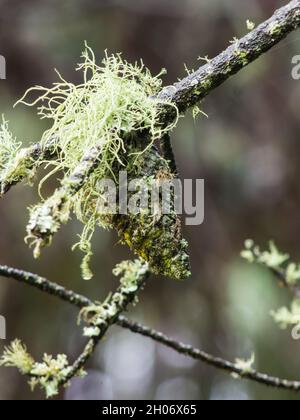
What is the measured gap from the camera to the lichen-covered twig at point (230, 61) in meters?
0.94

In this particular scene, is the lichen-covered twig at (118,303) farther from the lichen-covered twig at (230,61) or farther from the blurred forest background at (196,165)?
the blurred forest background at (196,165)

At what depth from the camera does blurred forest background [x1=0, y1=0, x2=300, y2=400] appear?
12.8 feet

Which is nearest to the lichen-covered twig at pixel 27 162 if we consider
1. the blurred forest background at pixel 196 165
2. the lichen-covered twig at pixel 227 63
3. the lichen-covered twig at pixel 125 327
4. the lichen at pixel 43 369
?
the lichen-covered twig at pixel 227 63

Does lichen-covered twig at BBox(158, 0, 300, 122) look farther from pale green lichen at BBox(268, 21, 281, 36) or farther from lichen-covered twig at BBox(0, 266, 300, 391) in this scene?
lichen-covered twig at BBox(0, 266, 300, 391)

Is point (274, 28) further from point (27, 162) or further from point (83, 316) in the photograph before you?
point (83, 316)

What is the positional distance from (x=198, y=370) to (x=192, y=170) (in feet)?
5.21

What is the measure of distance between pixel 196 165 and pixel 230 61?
2980 millimetres

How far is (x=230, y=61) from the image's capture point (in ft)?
3.10

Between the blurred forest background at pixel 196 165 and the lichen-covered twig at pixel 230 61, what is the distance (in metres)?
2.92

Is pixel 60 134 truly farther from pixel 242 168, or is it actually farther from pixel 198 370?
pixel 198 370

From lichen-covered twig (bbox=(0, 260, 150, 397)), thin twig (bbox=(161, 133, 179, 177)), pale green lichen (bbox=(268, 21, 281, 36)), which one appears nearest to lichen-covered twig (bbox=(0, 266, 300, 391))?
lichen-covered twig (bbox=(0, 260, 150, 397))

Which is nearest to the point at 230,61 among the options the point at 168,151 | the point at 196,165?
the point at 168,151
